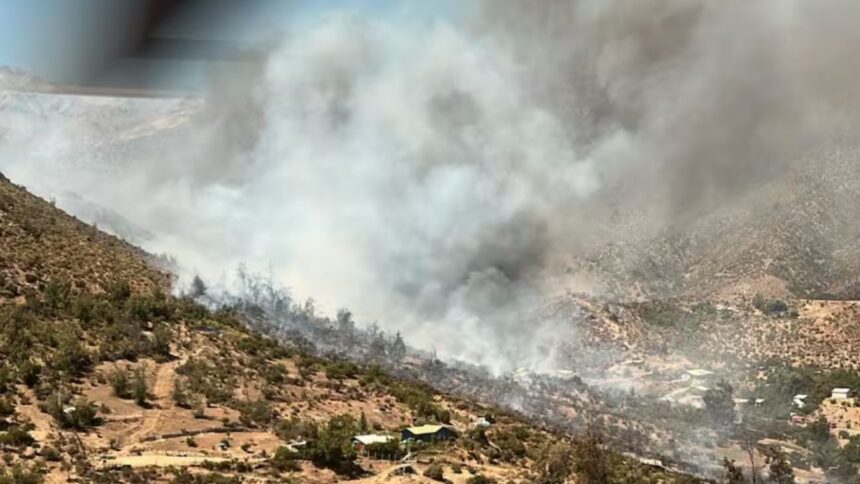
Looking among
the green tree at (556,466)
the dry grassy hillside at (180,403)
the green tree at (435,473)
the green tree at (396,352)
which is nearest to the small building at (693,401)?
the green tree at (396,352)

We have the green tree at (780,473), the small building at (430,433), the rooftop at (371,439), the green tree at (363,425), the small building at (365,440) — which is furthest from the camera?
the green tree at (780,473)

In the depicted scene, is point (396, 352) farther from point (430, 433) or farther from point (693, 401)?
point (430, 433)

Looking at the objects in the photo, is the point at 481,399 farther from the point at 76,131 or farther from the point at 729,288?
the point at 76,131

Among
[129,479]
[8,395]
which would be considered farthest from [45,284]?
[129,479]

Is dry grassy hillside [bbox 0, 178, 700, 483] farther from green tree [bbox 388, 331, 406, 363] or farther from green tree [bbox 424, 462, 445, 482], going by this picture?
green tree [bbox 388, 331, 406, 363]

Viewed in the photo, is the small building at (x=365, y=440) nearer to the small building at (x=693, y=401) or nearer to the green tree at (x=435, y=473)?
the green tree at (x=435, y=473)

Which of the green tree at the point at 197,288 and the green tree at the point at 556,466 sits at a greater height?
the green tree at the point at 197,288

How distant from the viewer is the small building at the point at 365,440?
2752 cm

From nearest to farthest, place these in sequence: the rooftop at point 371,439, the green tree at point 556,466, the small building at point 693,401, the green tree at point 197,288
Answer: the green tree at point 556,466, the rooftop at point 371,439, the green tree at point 197,288, the small building at point 693,401

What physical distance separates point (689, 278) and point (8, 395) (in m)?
82.2

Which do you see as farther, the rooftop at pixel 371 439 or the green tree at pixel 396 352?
the green tree at pixel 396 352

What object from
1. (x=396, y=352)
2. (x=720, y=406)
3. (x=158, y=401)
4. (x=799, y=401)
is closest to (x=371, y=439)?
(x=158, y=401)

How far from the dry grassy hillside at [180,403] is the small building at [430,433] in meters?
0.48

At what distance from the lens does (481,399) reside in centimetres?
5341
